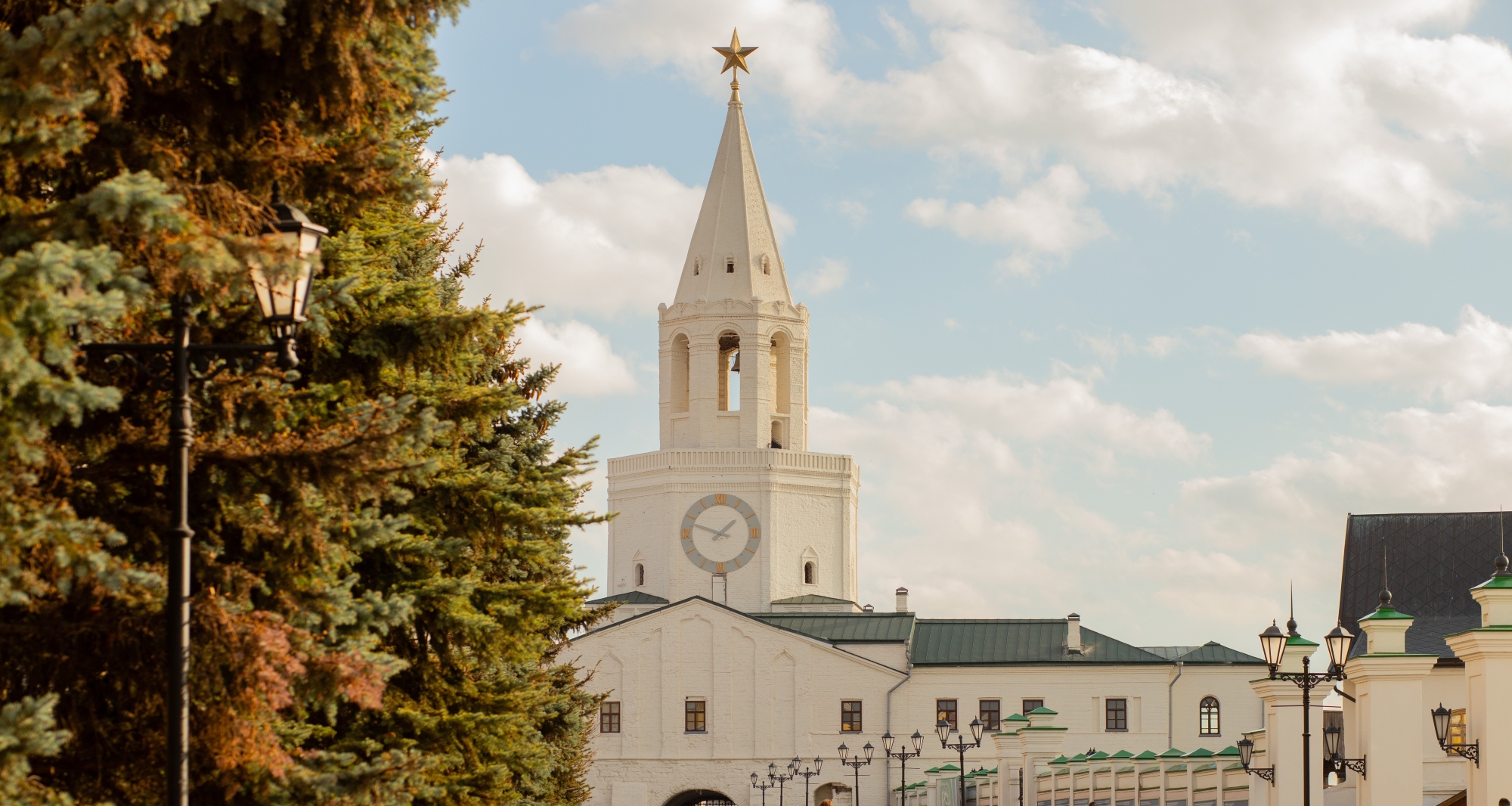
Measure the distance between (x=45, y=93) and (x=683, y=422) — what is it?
222 feet

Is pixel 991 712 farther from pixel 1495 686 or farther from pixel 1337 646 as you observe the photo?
pixel 1495 686

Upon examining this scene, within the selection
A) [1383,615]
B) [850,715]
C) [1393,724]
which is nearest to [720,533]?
[850,715]

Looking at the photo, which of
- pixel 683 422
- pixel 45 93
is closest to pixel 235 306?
pixel 45 93

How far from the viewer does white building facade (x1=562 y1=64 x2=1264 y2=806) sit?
232 feet

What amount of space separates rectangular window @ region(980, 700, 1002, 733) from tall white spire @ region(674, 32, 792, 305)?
58.8ft

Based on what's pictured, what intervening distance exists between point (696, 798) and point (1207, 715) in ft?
64.5

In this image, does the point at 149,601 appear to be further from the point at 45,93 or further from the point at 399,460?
the point at 45,93

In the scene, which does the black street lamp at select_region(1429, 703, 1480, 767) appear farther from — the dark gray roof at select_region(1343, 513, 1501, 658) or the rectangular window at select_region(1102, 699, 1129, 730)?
the rectangular window at select_region(1102, 699, 1129, 730)

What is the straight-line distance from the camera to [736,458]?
2977 inches

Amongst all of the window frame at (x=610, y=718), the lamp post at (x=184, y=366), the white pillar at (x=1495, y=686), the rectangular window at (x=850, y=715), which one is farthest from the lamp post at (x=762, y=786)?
the lamp post at (x=184, y=366)

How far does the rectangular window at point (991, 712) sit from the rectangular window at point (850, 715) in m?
4.60

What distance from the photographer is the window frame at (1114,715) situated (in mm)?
70812

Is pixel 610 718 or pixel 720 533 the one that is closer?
pixel 610 718

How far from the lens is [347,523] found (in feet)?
41.0
